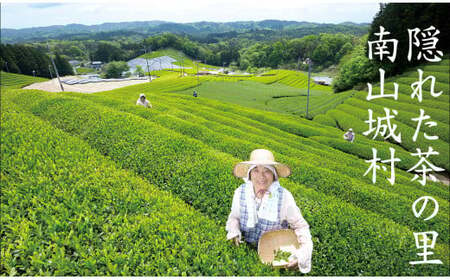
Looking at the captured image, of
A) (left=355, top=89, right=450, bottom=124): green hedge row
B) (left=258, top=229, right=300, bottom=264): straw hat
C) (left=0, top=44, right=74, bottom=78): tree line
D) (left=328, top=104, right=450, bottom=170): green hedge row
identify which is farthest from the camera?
(left=0, top=44, right=74, bottom=78): tree line

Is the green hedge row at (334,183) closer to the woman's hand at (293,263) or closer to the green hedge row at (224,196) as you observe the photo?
the green hedge row at (224,196)

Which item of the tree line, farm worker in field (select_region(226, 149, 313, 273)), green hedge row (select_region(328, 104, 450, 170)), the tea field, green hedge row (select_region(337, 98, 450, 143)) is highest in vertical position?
the tree line

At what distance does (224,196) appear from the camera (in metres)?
5.44

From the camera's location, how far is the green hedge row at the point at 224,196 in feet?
15.3

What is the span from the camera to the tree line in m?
78.3

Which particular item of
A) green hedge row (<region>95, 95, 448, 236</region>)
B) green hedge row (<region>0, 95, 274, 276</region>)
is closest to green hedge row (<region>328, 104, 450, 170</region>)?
green hedge row (<region>95, 95, 448, 236</region>)

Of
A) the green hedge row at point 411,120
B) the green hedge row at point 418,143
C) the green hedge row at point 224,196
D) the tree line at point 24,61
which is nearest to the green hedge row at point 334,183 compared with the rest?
the green hedge row at point 224,196

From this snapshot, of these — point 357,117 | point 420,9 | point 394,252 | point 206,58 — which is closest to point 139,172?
point 394,252

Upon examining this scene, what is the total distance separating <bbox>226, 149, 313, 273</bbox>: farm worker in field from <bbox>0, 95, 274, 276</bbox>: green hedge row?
18.6 inches

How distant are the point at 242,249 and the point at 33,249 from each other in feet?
10.1

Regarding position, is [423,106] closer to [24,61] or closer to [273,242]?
[273,242]

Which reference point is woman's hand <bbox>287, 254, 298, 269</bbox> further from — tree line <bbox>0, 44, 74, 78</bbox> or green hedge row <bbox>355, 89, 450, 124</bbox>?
tree line <bbox>0, 44, 74, 78</bbox>

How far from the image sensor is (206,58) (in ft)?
518

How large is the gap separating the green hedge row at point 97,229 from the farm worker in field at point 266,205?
47 cm
